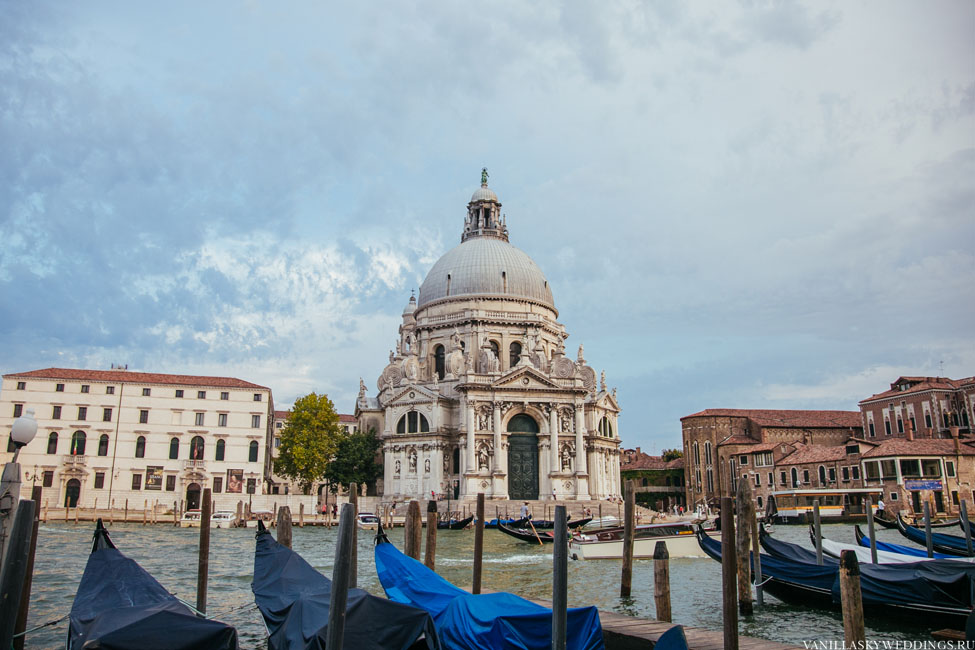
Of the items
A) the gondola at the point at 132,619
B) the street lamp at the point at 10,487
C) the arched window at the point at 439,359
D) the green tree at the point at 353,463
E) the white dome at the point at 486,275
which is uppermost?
the white dome at the point at 486,275

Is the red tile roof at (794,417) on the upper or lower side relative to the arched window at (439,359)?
lower

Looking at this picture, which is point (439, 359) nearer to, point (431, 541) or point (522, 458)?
point (522, 458)

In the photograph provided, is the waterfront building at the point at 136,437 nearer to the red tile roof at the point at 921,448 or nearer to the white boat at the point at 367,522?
the white boat at the point at 367,522

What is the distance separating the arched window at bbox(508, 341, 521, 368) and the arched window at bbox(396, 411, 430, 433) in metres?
6.72

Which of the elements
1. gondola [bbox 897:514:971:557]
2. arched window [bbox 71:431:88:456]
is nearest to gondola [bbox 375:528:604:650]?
gondola [bbox 897:514:971:557]

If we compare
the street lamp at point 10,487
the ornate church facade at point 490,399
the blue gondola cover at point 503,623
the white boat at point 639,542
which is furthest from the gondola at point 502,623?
the ornate church facade at point 490,399

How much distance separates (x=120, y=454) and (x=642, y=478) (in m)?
34.0

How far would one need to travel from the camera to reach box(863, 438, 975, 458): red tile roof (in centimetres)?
3791

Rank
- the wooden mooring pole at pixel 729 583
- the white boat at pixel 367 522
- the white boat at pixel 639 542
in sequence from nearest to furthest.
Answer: the wooden mooring pole at pixel 729 583
the white boat at pixel 639 542
the white boat at pixel 367 522

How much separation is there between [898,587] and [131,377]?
125ft

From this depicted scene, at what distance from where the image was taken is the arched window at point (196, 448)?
3941 cm

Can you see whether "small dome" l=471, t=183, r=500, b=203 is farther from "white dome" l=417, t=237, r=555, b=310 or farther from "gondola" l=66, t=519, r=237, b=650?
"gondola" l=66, t=519, r=237, b=650

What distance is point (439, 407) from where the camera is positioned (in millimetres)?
40500

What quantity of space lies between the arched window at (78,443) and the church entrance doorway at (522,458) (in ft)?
70.1
